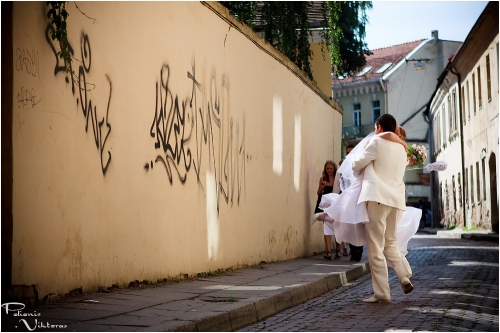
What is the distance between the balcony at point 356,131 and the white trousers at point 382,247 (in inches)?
2153

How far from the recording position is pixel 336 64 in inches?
792

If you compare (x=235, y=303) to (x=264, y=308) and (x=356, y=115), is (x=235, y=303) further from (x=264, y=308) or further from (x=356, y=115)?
(x=356, y=115)

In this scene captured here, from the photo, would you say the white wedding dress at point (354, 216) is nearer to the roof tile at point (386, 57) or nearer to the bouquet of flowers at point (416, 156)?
the bouquet of flowers at point (416, 156)

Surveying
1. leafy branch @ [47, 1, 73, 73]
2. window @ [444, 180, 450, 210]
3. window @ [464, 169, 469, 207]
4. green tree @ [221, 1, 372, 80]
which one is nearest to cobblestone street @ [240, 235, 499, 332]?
leafy branch @ [47, 1, 73, 73]

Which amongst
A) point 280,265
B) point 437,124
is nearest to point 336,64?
point 280,265

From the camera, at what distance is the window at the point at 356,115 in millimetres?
64750

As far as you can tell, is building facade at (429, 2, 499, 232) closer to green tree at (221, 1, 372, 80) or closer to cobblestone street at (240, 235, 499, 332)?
green tree at (221, 1, 372, 80)

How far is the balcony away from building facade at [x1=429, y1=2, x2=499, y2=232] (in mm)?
15596

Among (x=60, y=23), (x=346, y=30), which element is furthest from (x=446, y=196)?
(x=60, y=23)

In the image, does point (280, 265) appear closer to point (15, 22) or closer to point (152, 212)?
point (152, 212)

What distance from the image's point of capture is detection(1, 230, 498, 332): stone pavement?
5953 millimetres

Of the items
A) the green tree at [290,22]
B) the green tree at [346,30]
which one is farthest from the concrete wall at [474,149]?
the green tree at [290,22]

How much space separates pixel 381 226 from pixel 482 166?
25220 millimetres

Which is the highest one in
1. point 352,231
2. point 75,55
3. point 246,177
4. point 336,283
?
point 75,55
